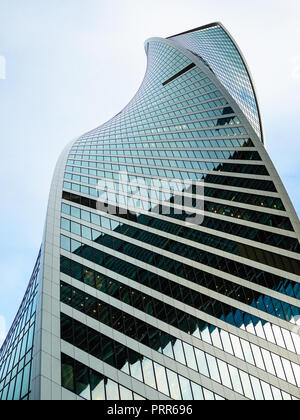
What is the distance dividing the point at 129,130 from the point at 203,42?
77.0 meters

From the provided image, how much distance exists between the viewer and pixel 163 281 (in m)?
35.6

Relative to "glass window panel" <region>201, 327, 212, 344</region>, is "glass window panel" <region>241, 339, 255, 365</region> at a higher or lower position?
lower

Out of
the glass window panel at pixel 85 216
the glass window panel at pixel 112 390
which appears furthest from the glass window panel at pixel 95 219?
the glass window panel at pixel 112 390

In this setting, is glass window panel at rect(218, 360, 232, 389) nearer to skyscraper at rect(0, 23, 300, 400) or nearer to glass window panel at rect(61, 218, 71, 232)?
skyscraper at rect(0, 23, 300, 400)

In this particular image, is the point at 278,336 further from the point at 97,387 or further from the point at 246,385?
the point at 97,387

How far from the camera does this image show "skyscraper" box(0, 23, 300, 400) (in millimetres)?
26609

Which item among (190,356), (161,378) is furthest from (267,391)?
(161,378)

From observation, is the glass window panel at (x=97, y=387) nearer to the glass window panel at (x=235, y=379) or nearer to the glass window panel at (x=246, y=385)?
the glass window panel at (x=235, y=379)

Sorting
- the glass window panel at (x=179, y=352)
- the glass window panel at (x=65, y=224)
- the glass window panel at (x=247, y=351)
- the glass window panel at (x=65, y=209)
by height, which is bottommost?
the glass window panel at (x=247, y=351)

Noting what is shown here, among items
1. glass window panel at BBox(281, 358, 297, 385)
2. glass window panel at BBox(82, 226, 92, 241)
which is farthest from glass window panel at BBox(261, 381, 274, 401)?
glass window panel at BBox(82, 226, 92, 241)
